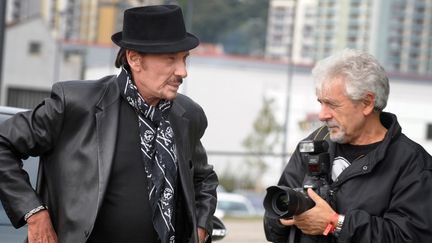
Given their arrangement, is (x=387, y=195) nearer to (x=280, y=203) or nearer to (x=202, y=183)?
(x=280, y=203)

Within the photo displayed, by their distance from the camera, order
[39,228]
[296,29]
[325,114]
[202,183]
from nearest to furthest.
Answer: [39,228]
[325,114]
[202,183]
[296,29]

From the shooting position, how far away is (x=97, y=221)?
12.5ft

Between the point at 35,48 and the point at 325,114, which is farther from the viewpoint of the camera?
the point at 35,48

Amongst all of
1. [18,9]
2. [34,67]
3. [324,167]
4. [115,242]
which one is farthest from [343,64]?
[18,9]

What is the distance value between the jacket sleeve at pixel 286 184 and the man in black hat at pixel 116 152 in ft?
1.05

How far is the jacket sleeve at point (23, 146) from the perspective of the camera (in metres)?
3.68

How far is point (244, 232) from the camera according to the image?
1462 cm

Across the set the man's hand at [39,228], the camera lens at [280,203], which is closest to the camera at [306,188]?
the camera lens at [280,203]

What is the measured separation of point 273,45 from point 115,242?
115442 millimetres

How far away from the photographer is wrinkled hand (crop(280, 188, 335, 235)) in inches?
154

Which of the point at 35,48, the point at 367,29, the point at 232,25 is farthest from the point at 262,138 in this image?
the point at 367,29

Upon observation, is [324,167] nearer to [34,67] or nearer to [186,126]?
[186,126]

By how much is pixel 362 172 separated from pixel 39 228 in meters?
1.27

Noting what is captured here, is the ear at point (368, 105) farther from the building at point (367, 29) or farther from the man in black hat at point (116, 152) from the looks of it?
Answer: the building at point (367, 29)
